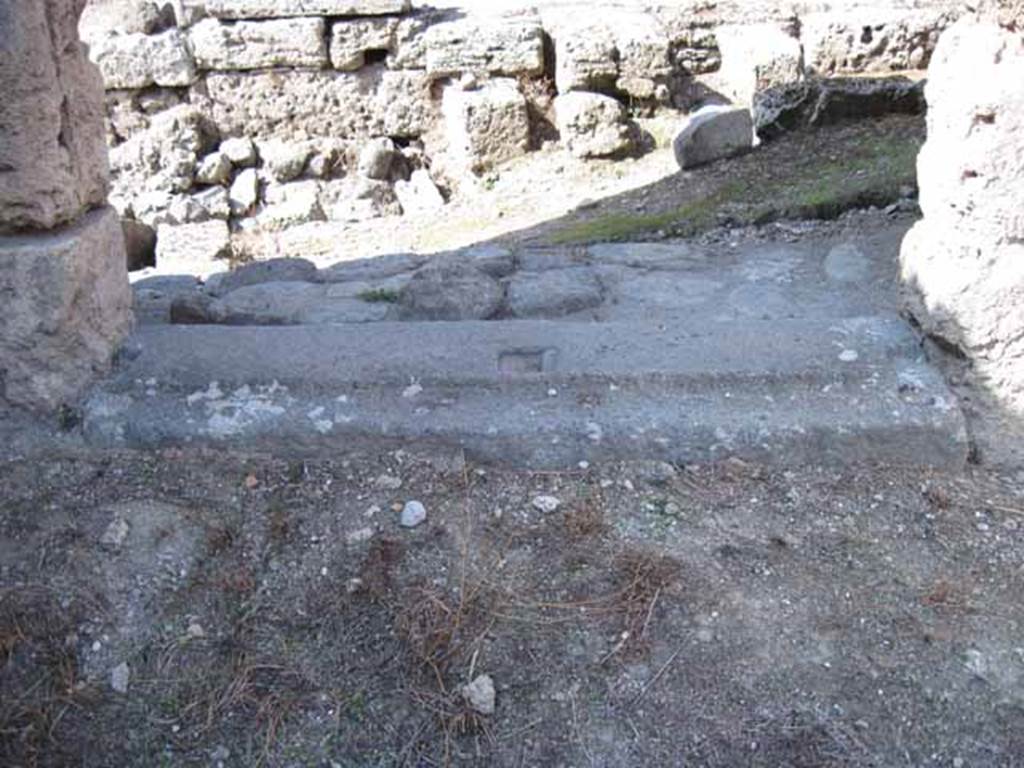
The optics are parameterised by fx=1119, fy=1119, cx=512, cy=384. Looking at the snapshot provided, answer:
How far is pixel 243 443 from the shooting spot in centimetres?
287

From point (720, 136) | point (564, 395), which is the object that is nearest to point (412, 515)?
point (564, 395)

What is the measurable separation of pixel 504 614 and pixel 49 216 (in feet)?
5.02

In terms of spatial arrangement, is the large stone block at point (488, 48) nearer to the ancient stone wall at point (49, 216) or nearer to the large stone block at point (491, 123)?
the large stone block at point (491, 123)

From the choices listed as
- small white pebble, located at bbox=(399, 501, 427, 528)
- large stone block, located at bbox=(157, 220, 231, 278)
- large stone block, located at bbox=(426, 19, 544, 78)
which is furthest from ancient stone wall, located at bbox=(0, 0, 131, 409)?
large stone block, located at bbox=(426, 19, 544, 78)

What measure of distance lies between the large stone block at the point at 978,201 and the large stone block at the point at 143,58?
22.1 feet

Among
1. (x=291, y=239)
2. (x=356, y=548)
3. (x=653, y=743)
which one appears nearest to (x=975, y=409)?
(x=653, y=743)

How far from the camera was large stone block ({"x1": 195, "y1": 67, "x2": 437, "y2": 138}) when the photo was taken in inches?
334

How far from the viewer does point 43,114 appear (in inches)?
109

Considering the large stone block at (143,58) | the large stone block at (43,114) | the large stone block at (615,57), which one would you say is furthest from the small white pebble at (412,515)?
the large stone block at (143,58)

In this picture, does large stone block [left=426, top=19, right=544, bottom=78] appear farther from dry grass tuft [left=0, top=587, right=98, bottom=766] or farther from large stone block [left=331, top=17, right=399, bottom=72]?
dry grass tuft [left=0, top=587, right=98, bottom=766]

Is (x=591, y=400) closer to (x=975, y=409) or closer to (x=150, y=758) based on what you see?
(x=975, y=409)

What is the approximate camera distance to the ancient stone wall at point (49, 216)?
2.73m

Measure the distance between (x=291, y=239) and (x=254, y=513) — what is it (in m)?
5.15

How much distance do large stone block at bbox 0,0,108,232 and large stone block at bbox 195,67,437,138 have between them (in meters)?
5.65
